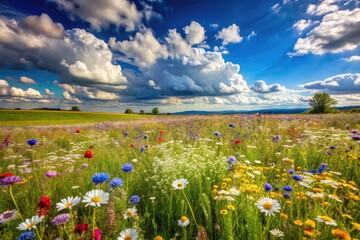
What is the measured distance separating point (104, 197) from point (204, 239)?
2.87 feet

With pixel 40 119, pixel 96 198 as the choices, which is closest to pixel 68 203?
pixel 96 198

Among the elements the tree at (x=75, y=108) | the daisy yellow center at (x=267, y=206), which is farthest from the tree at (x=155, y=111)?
the daisy yellow center at (x=267, y=206)

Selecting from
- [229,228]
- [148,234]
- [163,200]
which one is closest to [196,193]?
[163,200]

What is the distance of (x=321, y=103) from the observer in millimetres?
53594

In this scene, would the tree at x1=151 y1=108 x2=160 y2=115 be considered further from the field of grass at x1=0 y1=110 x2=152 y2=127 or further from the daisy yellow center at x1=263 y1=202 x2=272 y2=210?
the daisy yellow center at x1=263 y1=202 x2=272 y2=210

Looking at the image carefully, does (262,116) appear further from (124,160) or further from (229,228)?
(229,228)

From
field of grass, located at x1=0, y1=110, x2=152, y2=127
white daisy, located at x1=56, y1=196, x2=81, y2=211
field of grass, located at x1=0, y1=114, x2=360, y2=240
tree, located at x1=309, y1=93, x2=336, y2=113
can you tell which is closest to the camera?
white daisy, located at x1=56, y1=196, x2=81, y2=211

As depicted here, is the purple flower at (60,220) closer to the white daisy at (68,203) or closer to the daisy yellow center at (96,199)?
the white daisy at (68,203)

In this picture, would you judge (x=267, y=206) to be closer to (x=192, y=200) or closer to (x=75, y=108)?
(x=192, y=200)

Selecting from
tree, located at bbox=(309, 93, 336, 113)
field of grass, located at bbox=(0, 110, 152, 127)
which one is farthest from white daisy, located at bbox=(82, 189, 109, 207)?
tree, located at bbox=(309, 93, 336, 113)

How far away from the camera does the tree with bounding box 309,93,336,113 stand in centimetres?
5228

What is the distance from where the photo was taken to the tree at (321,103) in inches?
2058

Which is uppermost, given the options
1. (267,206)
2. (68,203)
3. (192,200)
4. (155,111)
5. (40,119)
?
(68,203)

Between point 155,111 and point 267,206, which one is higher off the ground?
point 267,206
